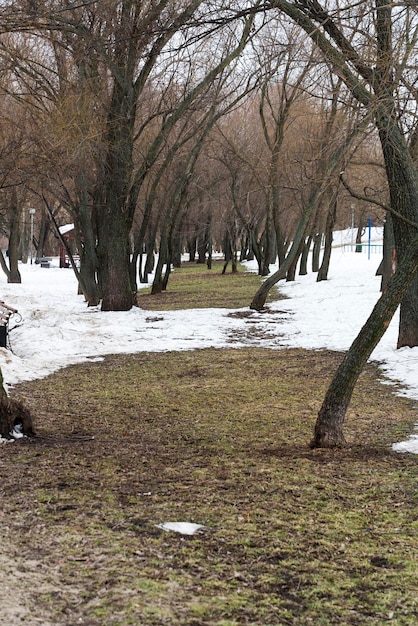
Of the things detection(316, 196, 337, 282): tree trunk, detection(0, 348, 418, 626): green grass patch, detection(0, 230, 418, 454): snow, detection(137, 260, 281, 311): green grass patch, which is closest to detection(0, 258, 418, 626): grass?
detection(0, 348, 418, 626): green grass patch

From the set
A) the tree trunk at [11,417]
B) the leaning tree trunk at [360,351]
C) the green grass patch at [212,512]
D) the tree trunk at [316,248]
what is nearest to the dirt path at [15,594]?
the green grass patch at [212,512]

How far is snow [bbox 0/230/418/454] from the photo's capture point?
1150 cm

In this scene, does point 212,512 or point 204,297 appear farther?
point 204,297

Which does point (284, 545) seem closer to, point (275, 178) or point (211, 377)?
point (211, 377)

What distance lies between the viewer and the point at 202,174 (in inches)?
1510

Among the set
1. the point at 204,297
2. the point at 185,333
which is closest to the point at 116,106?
the point at 185,333

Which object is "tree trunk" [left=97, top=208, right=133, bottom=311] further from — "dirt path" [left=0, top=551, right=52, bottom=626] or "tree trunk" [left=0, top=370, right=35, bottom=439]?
"dirt path" [left=0, top=551, right=52, bottom=626]

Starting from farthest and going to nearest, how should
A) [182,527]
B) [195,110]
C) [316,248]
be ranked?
[316,248], [195,110], [182,527]

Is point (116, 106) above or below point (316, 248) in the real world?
above

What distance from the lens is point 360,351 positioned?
673 cm

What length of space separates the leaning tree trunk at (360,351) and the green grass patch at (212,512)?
0.22 metres

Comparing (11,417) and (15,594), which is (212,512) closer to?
(15,594)

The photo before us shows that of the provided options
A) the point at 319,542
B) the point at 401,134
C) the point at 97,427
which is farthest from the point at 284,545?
the point at 401,134

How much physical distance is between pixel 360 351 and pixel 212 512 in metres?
2.30
